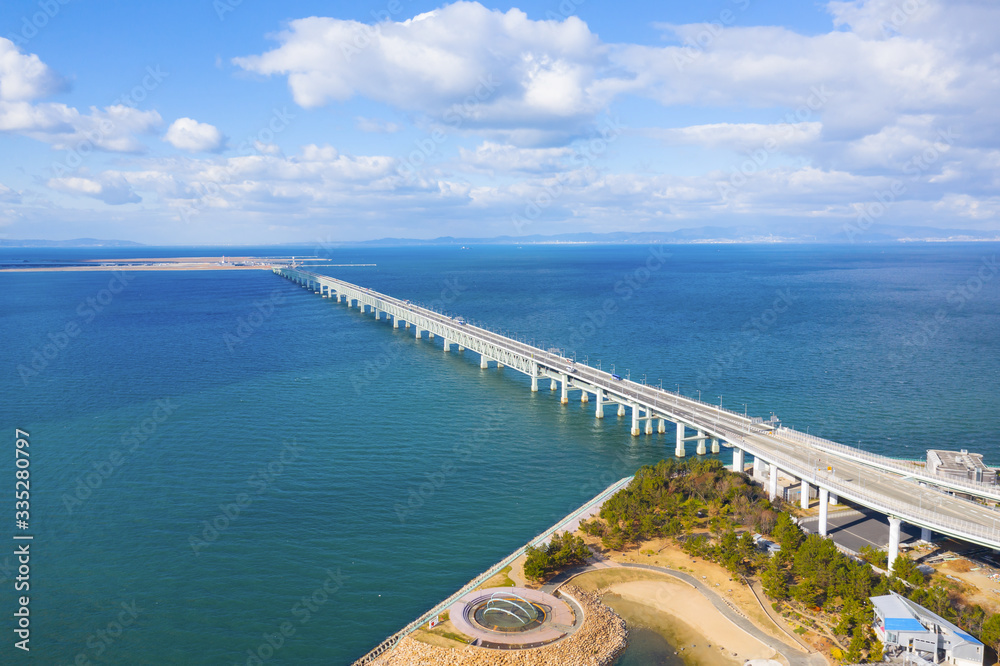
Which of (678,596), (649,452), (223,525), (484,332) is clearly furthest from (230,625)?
(484,332)

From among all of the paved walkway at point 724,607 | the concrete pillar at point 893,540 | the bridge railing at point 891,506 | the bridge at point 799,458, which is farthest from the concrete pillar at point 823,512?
the paved walkway at point 724,607

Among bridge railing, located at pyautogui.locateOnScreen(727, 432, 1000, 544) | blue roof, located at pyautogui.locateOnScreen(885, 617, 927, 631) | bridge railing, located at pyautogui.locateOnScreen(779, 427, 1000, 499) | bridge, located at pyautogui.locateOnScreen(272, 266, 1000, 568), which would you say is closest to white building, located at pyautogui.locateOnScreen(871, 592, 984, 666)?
blue roof, located at pyautogui.locateOnScreen(885, 617, 927, 631)

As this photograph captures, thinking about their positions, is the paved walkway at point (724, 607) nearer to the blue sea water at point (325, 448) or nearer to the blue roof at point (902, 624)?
the blue roof at point (902, 624)

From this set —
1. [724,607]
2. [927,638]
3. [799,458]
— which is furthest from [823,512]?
[927,638]

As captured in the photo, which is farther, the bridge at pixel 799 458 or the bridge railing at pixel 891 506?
the bridge at pixel 799 458

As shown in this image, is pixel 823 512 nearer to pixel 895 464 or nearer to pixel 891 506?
pixel 891 506

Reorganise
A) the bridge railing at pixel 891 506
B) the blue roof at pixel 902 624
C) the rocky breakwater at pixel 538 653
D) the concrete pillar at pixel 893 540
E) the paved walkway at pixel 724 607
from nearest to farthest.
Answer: the blue roof at pixel 902 624, the rocky breakwater at pixel 538 653, the paved walkway at pixel 724 607, the bridge railing at pixel 891 506, the concrete pillar at pixel 893 540

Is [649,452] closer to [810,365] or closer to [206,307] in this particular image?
[810,365]
